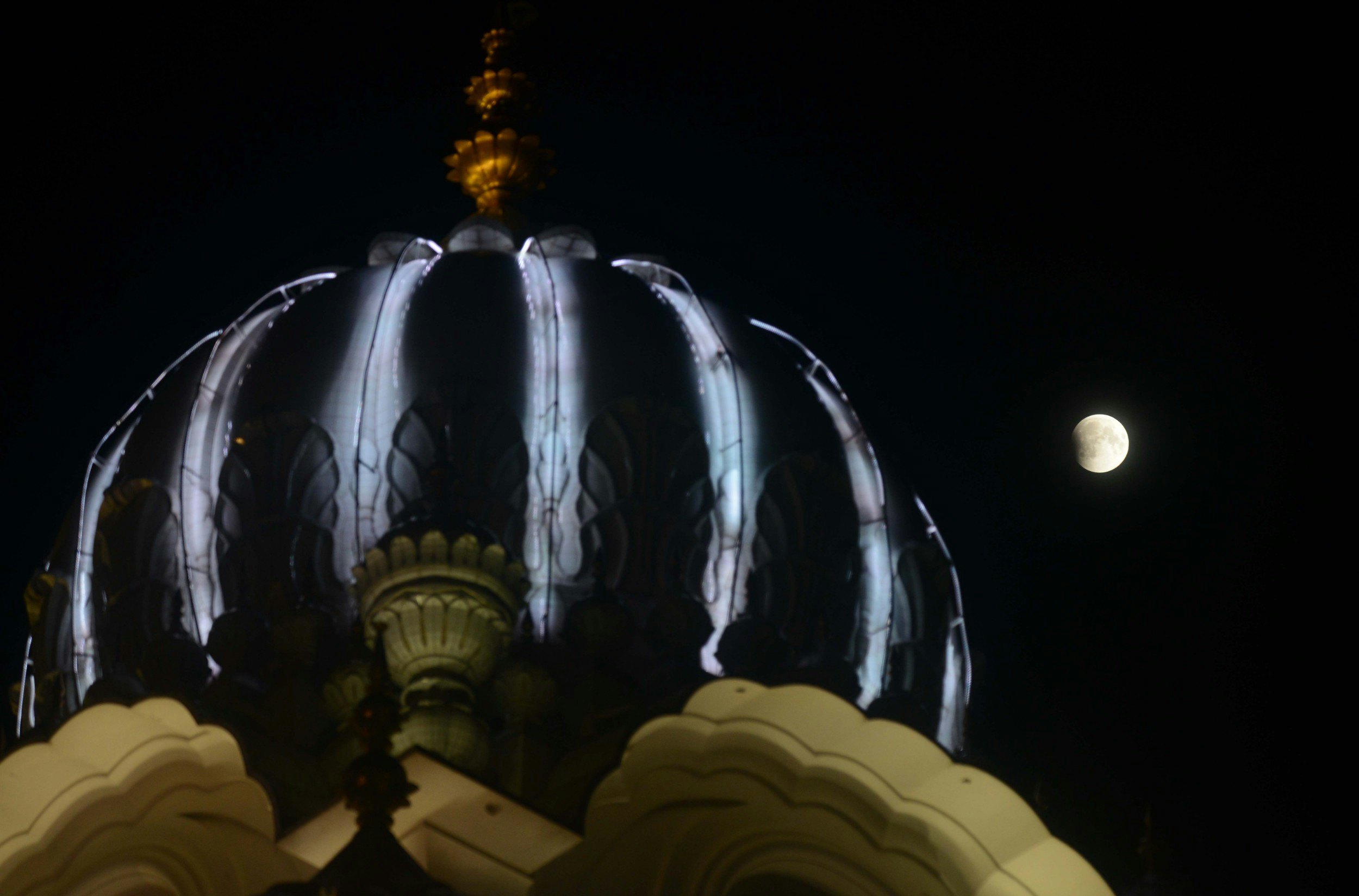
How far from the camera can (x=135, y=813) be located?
1711 centimetres

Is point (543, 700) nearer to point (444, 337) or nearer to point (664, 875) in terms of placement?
point (664, 875)

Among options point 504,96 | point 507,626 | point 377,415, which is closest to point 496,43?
point 504,96

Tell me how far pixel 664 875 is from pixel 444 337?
13.6ft

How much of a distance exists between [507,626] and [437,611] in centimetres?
51

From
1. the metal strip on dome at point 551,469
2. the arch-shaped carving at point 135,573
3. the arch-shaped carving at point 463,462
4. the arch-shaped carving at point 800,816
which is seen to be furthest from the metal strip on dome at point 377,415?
the arch-shaped carving at point 800,816

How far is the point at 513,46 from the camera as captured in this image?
22.7 metres

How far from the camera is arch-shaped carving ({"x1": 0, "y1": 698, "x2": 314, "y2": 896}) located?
1647 cm

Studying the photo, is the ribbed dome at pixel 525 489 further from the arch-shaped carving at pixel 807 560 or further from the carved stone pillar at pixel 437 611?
the carved stone pillar at pixel 437 611

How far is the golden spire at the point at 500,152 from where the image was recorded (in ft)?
71.0

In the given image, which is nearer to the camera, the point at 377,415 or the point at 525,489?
the point at 525,489

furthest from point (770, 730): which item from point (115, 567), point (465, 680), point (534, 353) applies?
point (115, 567)

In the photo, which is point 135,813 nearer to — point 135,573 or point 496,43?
point 135,573

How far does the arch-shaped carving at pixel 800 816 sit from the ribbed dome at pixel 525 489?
0.44 m

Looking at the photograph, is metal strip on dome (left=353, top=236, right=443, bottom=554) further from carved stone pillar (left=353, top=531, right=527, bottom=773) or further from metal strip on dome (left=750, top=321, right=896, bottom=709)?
metal strip on dome (left=750, top=321, right=896, bottom=709)
